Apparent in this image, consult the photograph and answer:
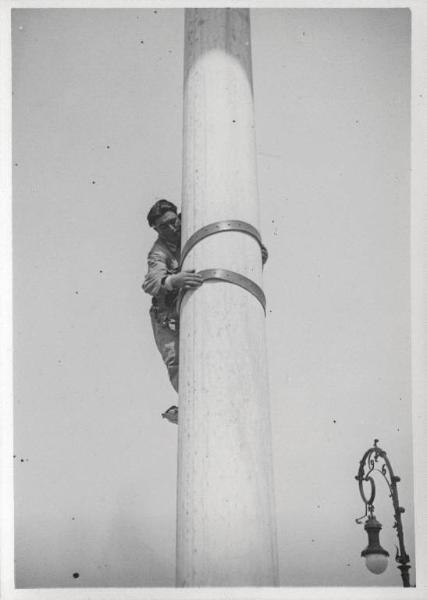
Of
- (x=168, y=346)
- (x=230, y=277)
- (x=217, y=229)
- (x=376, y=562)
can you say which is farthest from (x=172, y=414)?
(x=376, y=562)

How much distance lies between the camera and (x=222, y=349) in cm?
614

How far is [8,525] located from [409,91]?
14.1 feet

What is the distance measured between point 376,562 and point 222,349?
2.28 meters

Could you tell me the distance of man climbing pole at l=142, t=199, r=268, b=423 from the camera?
669 cm

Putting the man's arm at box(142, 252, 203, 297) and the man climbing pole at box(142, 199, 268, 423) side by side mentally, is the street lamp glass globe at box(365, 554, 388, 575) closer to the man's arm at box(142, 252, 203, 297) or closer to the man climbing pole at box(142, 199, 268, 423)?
the man climbing pole at box(142, 199, 268, 423)

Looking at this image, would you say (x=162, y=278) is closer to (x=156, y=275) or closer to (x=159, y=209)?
(x=156, y=275)

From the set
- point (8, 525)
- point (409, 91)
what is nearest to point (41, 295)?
point (8, 525)

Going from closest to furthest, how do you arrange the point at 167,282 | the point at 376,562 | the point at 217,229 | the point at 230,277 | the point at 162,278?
the point at 230,277, the point at 217,229, the point at 167,282, the point at 162,278, the point at 376,562

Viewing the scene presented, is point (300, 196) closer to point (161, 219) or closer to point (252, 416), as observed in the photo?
point (161, 219)

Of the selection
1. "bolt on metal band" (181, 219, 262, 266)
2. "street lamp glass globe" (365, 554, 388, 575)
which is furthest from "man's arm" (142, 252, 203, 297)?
"street lamp glass globe" (365, 554, 388, 575)

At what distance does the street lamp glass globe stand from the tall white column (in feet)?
5.64

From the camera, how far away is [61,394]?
8.05 m

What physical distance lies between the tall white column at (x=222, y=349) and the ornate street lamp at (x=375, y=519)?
5.65 ft

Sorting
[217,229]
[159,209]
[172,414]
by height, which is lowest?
[172,414]
